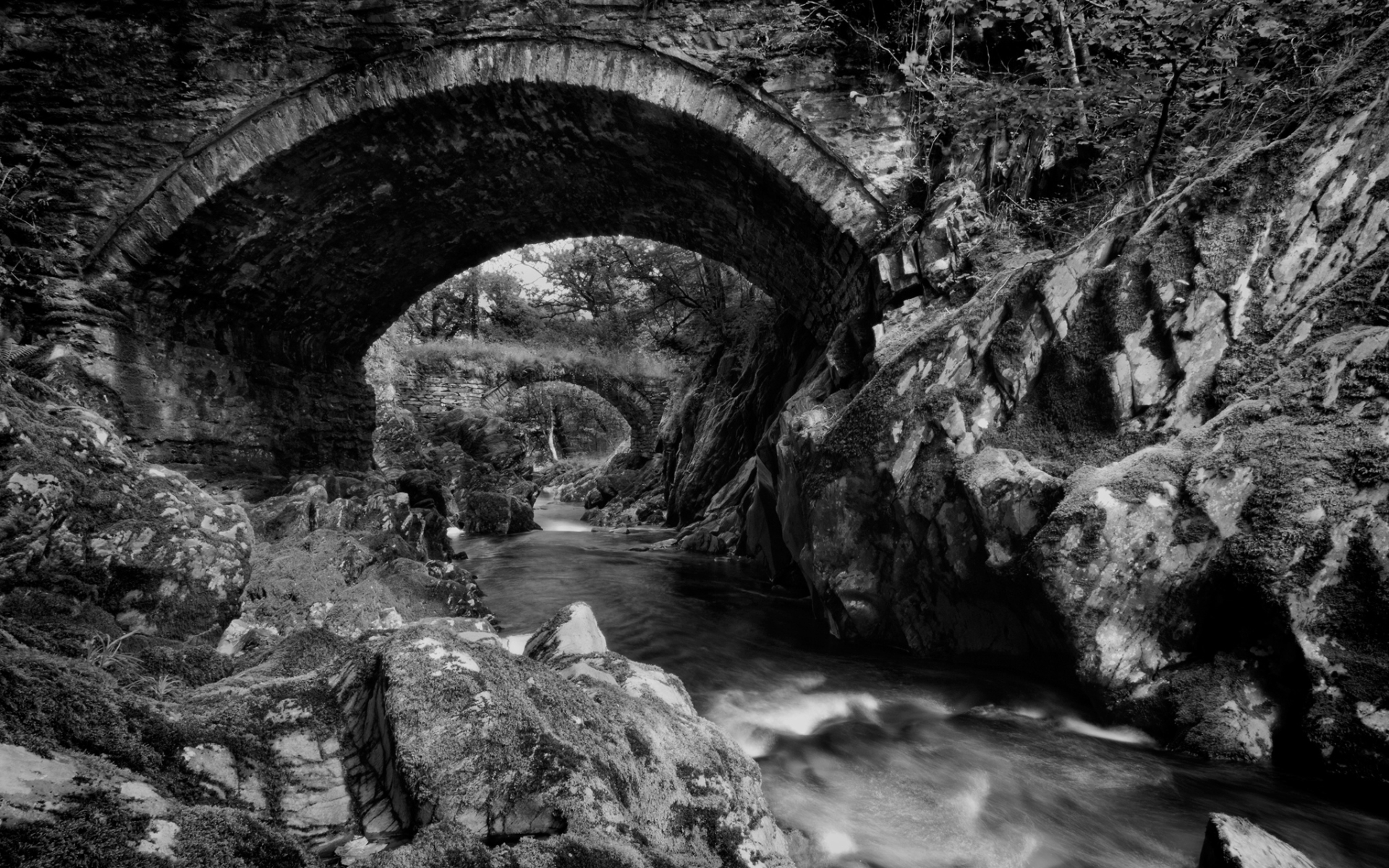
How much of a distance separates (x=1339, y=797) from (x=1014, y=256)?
3676 mm

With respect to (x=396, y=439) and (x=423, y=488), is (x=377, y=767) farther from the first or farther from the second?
(x=396, y=439)

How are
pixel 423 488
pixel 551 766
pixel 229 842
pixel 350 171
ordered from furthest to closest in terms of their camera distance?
pixel 423 488, pixel 350 171, pixel 551 766, pixel 229 842

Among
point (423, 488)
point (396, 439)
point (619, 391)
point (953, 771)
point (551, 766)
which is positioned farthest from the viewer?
point (619, 391)

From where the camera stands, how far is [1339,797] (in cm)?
255

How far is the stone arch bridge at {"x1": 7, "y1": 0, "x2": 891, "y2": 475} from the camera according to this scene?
604cm

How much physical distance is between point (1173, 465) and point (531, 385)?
1842 centimetres

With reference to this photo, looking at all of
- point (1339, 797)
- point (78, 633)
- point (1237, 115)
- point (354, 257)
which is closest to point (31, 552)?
point (78, 633)

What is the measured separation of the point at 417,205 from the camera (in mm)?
7500

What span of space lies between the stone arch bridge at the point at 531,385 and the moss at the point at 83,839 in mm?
17245

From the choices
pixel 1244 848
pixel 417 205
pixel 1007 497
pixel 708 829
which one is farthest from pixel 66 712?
pixel 417 205

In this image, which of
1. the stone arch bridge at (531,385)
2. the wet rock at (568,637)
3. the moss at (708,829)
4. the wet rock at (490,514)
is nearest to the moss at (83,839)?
the moss at (708,829)

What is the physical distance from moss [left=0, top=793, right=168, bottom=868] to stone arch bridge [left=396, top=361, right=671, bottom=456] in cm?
1725

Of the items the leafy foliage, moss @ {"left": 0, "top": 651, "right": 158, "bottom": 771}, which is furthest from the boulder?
the leafy foliage

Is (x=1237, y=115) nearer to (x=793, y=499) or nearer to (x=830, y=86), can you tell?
(x=830, y=86)
